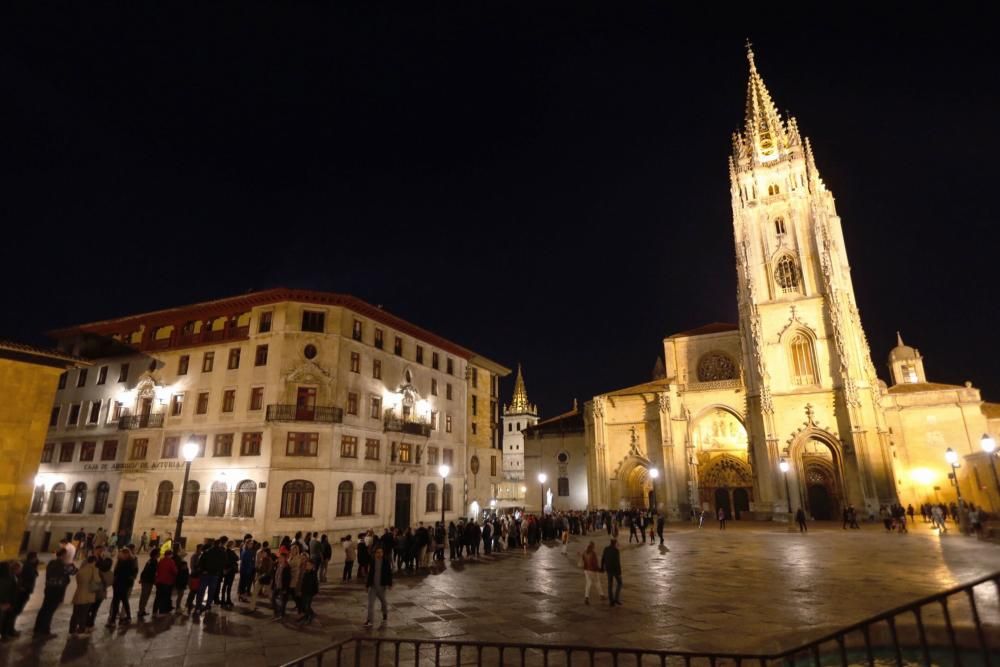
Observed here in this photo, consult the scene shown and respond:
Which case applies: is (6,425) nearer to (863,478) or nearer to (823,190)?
(863,478)

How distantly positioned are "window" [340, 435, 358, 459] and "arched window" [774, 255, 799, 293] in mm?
35718

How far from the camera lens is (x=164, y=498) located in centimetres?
2961

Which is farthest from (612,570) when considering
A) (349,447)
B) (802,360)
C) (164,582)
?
(802,360)

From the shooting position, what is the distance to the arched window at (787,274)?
4331 cm

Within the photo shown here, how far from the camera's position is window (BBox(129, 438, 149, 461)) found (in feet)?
101

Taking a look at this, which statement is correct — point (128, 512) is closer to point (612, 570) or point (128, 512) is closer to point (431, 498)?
point (431, 498)

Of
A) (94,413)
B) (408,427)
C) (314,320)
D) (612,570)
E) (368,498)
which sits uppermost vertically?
(314,320)

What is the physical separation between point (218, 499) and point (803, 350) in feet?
136

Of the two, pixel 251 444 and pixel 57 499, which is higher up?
pixel 251 444

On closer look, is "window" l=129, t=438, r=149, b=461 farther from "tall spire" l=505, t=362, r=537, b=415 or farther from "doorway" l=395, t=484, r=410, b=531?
"tall spire" l=505, t=362, r=537, b=415

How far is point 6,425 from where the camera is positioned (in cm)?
1644

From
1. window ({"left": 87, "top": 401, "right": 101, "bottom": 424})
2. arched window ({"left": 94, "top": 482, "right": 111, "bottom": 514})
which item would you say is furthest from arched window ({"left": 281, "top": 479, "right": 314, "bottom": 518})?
window ({"left": 87, "top": 401, "right": 101, "bottom": 424})

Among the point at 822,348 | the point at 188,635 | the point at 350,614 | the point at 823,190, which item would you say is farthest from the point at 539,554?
the point at 823,190

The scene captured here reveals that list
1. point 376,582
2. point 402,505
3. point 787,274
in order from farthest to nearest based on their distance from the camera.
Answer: point 787,274 → point 402,505 → point 376,582
